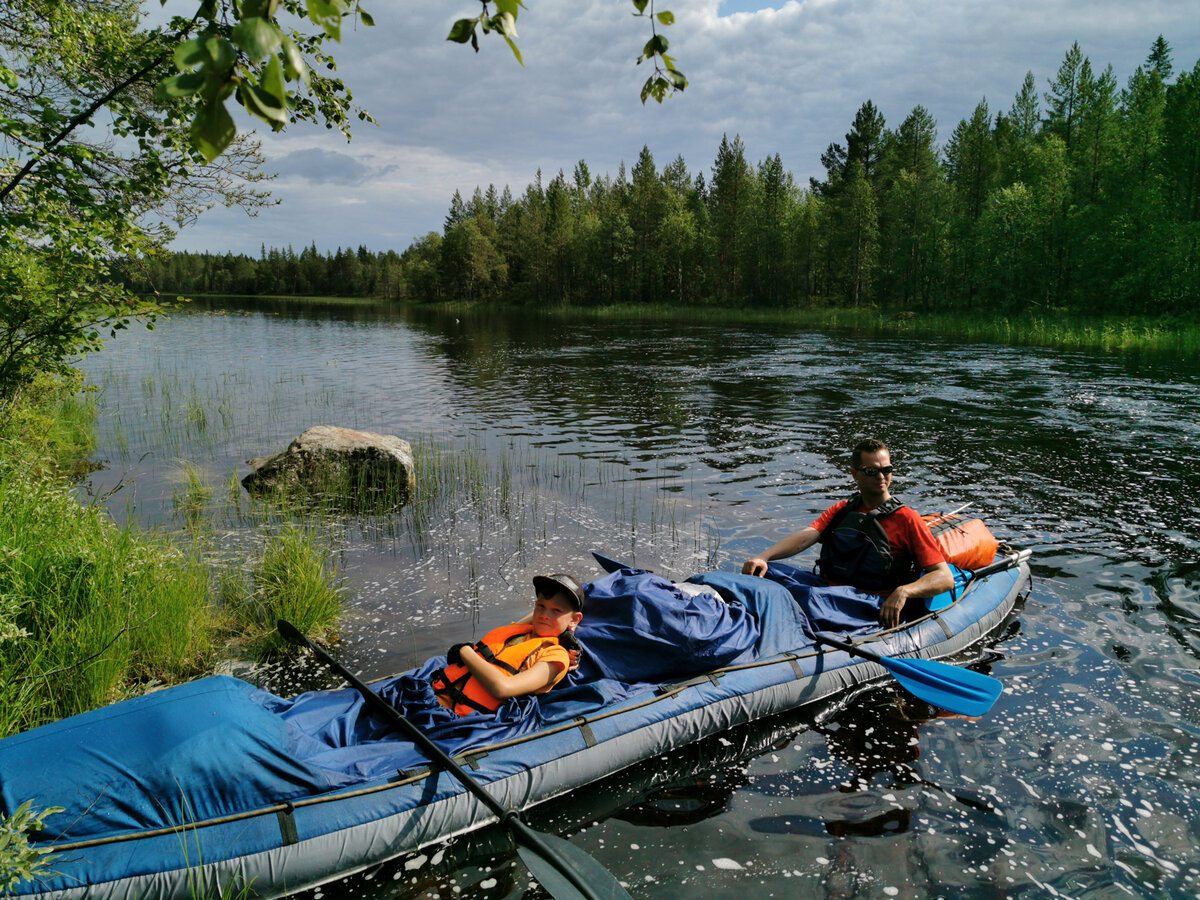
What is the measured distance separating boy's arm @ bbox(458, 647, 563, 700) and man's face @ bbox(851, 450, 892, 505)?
3.12m

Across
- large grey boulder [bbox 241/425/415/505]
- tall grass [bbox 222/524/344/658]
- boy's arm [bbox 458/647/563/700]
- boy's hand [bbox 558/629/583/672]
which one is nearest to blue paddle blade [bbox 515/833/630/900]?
boy's arm [bbox 458/647/563/700]

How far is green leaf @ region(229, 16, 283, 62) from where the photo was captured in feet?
3.27

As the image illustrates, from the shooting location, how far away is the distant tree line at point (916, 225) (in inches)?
1287

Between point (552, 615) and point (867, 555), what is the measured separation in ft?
9.61

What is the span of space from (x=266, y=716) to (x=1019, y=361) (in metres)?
25.4

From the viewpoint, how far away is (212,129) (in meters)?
1.11

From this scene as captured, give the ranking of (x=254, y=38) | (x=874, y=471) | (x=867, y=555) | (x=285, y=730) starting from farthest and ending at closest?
(x=867, y=555) < (x=874, y=471) < (x=285, y=730) < (x=254, y=38)

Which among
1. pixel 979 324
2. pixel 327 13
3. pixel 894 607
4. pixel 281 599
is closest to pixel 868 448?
pixel 894 607

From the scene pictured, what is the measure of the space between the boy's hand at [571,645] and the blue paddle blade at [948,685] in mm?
2058

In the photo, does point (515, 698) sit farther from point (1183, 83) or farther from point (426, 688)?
point (1183, 83)

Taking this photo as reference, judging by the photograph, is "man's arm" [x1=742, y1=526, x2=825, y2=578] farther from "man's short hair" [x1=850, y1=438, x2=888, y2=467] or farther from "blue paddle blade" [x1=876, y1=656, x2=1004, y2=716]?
"blue paddle blade" [x1=876, y1=656, x2=1004, y2=716]

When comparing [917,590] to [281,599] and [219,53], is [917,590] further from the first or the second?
[219,53]

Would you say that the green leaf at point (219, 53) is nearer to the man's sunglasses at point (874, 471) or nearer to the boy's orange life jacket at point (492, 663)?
the boy's orange life jacket at point (492, 663)

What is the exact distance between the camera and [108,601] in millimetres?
4848
